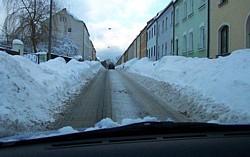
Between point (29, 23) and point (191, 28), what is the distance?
21438 mm

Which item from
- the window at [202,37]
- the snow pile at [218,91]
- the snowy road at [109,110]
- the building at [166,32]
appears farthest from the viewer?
the building at [166,32]

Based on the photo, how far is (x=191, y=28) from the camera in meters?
26.8

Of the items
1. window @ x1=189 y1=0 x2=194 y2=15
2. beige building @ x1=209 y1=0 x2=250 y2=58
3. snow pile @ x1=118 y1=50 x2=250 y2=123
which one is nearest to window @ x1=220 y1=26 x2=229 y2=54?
beige building @ x1=209 y1=0 x2=250 y2=58

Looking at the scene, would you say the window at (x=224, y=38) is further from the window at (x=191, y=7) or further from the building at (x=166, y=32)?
the building at (x=166, y=32)

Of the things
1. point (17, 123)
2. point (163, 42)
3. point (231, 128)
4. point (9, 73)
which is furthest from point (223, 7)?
point (163, 42)

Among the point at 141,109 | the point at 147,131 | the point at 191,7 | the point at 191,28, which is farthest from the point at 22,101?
the point at 191,7

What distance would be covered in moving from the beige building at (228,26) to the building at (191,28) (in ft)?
3.78

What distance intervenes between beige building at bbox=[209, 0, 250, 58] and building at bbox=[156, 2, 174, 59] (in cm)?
1398

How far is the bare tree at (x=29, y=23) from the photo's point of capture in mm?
38688

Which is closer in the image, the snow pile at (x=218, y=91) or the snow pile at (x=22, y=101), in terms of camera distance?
the snow pile at (x=22, y=101)

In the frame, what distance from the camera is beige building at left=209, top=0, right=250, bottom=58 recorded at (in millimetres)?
16219

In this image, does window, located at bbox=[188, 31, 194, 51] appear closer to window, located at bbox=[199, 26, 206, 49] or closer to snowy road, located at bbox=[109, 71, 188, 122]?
window, located at bbox=[199, 26, 206, 49]

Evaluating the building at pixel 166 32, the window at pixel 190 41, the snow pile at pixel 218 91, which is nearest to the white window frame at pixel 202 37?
the window at pixel 190 41

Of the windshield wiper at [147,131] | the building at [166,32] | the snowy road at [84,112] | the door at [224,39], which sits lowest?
the snowy road at [84,112]
